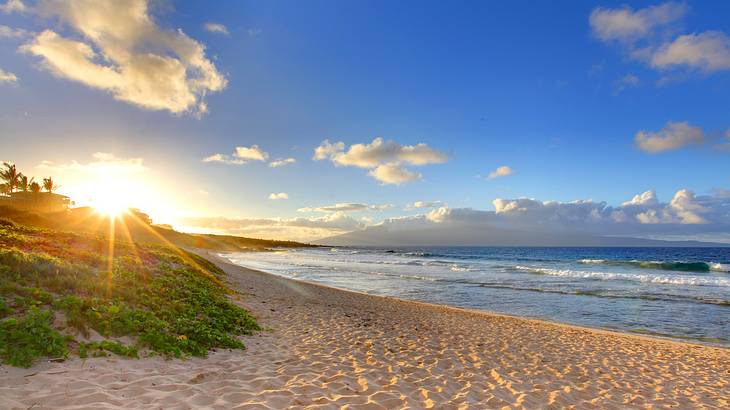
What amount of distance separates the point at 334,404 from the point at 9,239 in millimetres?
13606

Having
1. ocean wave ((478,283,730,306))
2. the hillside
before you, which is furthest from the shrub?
the hillside

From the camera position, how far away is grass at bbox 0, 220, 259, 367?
6734mm

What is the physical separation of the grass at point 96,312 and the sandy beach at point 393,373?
0.49 meters

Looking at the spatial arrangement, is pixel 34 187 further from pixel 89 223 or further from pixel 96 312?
pixel 96 312

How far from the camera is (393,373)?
8.34 metres

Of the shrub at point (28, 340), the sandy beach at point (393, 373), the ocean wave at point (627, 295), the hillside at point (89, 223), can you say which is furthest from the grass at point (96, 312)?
the hillside at point (89, 223)

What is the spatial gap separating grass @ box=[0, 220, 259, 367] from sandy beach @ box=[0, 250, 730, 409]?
0.49 meters

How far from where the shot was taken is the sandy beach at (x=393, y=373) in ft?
19.6

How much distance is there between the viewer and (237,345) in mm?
9312

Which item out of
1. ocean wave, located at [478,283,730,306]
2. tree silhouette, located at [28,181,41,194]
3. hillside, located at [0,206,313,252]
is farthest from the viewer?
tree silhouette, located at [28,181,41,194]

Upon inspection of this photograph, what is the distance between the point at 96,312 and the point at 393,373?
6.57 metres

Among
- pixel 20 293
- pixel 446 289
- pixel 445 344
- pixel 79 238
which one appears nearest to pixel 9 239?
pixel 79 238

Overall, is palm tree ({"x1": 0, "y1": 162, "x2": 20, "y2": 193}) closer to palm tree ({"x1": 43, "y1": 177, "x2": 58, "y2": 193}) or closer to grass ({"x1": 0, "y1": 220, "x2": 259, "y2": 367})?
palm tree ({"x1": 43, "y1": 177, "x2": 58, "y2": 193})

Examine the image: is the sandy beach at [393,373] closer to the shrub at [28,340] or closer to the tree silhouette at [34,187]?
→ the shrub at [28,340]
